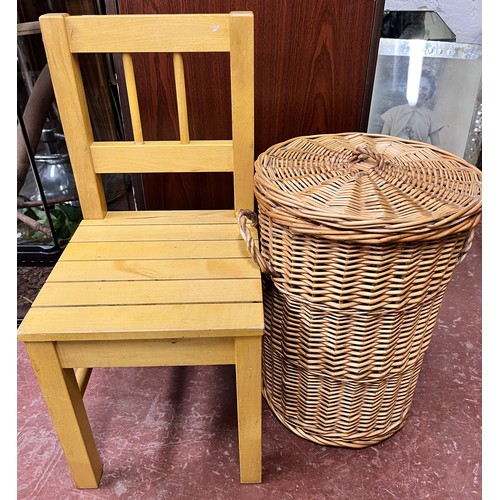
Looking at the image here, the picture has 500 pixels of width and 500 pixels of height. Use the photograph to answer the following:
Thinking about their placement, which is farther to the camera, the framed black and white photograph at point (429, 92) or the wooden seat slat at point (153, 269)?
the framed black and white photograph at point (429, 92)

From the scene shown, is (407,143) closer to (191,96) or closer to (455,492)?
(191,96)

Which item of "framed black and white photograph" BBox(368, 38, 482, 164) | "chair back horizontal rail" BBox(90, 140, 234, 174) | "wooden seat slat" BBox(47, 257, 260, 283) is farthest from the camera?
"framed black and white photograph" BBox(368, 38, 482, 164)

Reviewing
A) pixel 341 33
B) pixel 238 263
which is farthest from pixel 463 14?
pixel 238 263

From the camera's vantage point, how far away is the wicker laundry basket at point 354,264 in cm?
90

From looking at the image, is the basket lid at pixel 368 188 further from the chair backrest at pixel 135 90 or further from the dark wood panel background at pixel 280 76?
the dark wood panel background at pixel 280 76

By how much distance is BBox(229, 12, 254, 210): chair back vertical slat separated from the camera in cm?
106

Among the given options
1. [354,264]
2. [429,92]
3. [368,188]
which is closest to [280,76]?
[368,188]

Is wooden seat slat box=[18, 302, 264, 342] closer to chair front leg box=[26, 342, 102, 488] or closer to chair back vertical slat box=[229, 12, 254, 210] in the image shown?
chair front leg box=[26, 342, 102, 488]

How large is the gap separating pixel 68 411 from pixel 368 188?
2.77 ft

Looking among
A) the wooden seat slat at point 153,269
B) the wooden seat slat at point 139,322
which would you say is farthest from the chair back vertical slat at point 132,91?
the wooden seat slat at point 139,322

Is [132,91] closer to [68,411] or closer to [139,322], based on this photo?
[139,322]

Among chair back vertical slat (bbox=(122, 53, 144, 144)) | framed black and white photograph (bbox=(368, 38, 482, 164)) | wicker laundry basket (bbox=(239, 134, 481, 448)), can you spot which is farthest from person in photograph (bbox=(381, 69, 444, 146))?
chair back vertical slat (bbox=(122, 53, 144, 144))

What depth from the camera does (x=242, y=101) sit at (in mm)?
1128

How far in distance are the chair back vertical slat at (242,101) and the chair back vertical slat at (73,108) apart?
0.39 m
